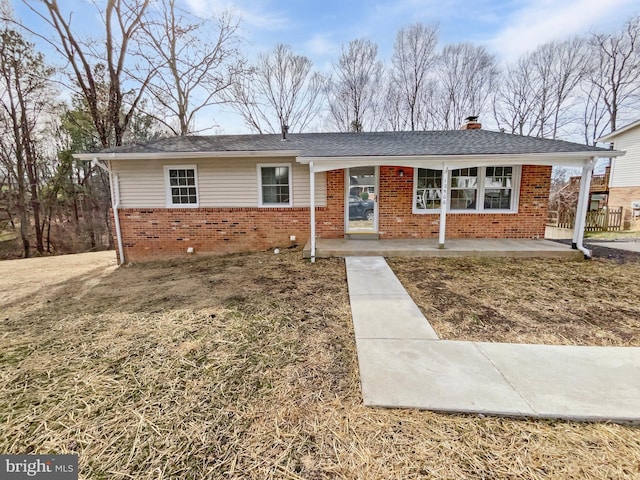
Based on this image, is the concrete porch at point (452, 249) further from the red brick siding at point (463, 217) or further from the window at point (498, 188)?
the window at point (498, 188)

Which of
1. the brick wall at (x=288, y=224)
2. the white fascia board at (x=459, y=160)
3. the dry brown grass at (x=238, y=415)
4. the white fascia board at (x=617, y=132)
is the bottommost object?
the dry brown grass at (x=238, y=415)

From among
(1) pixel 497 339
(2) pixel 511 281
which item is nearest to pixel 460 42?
(2) pixel 511 281

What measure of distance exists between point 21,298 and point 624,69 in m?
31.9

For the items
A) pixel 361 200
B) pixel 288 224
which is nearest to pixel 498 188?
pixel 361 200

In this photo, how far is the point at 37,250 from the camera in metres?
17.7

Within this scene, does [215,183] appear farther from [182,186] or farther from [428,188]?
[428,188]

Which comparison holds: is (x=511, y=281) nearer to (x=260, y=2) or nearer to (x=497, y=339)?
(x=497, y=339)

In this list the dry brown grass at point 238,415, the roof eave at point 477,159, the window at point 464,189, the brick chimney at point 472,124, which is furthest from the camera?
the brick chimney at point 472,124

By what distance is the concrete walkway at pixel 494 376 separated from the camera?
214cm

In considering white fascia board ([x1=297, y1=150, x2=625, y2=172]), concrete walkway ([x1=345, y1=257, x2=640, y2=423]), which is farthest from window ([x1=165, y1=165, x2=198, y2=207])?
concrete walkway ([x1=345, y1=257, x2=640, y2=423])

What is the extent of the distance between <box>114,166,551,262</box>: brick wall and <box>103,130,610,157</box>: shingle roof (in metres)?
0.86

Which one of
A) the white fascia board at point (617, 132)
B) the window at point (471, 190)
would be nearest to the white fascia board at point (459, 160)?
the window at point (471, 190)

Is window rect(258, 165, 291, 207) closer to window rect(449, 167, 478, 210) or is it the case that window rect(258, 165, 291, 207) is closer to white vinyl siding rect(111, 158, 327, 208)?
white vinyl siding rect(111, 158, 327, 208)

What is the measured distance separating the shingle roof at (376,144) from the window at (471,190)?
0.77 m
